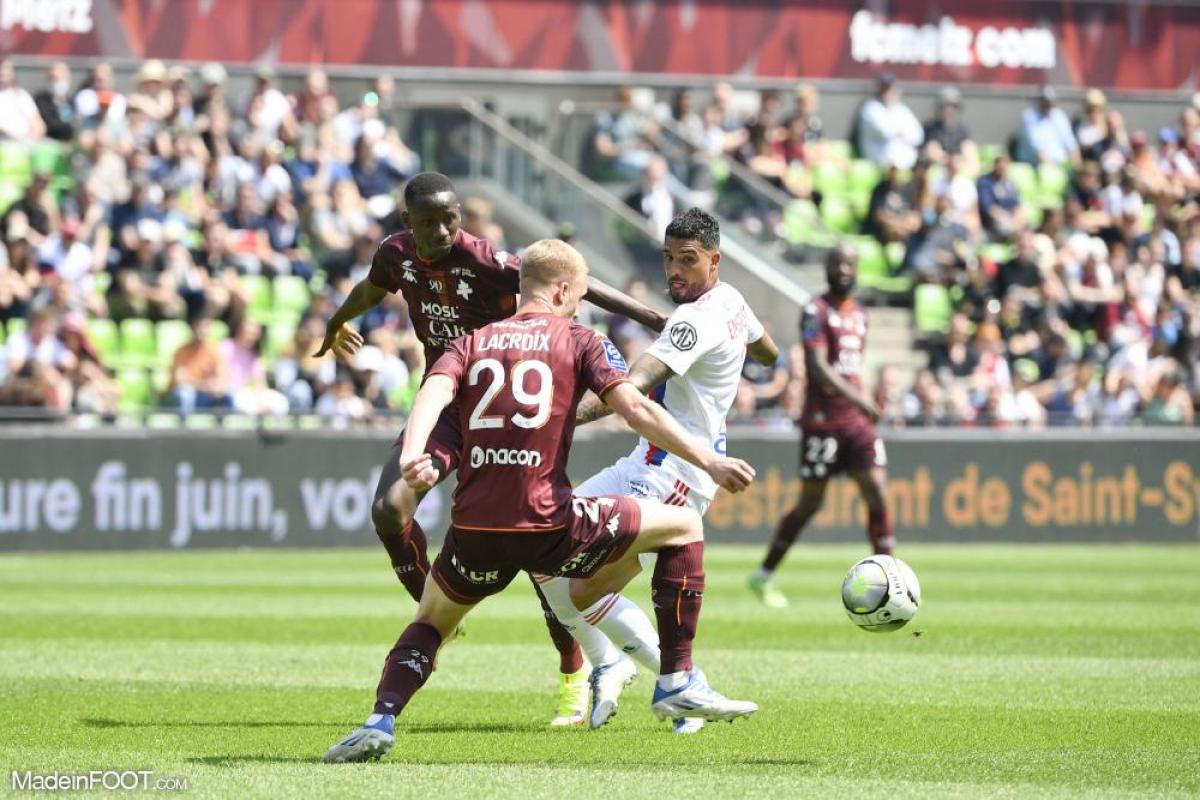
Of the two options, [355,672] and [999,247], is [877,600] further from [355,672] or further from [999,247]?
[999,247]

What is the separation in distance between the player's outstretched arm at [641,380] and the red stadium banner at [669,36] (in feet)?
66.8

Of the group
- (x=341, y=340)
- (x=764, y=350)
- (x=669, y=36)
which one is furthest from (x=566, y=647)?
(x=669, y=36)

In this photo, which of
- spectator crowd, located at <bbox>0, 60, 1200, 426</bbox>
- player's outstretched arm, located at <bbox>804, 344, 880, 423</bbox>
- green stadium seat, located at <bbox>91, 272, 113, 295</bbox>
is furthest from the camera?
green stadium seat, located at <bbox>91, 272, 113, 295</bbox>

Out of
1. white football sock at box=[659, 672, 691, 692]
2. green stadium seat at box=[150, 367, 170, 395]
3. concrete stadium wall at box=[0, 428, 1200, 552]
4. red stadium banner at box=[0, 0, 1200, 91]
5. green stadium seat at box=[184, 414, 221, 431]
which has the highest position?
red stadium banner at box=[0, 0, 1200, 91]

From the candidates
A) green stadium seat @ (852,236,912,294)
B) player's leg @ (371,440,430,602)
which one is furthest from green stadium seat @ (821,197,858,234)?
player's leg @ (371,440,430,602)

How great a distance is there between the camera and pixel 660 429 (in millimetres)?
7551

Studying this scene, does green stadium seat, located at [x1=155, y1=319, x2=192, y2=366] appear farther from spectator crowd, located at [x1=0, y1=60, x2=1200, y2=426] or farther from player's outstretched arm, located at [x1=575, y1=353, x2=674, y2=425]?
player's outstretched arm, located at [x1=575, y1=353, x2=674, y2=425]

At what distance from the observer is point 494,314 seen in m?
9.70

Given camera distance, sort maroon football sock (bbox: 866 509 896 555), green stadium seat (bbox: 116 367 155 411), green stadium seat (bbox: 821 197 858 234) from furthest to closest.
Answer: green stadium seat (bbox: 821 197 858 234)
green stadium seat (bbox: 116 367 155 411)
maroon football sock (bbox: 866 509 896 555)

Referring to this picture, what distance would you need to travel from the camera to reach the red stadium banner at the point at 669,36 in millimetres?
27391

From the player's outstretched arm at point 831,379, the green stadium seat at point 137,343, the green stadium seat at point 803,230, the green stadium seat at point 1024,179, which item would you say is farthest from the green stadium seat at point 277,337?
the green stadium seat at point 1024,179

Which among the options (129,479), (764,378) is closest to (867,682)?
(129,479)

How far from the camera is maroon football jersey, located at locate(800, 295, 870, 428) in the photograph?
15.2 m

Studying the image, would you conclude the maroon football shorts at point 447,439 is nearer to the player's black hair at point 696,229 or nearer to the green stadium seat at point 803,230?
the player's black hair at point 696,229
